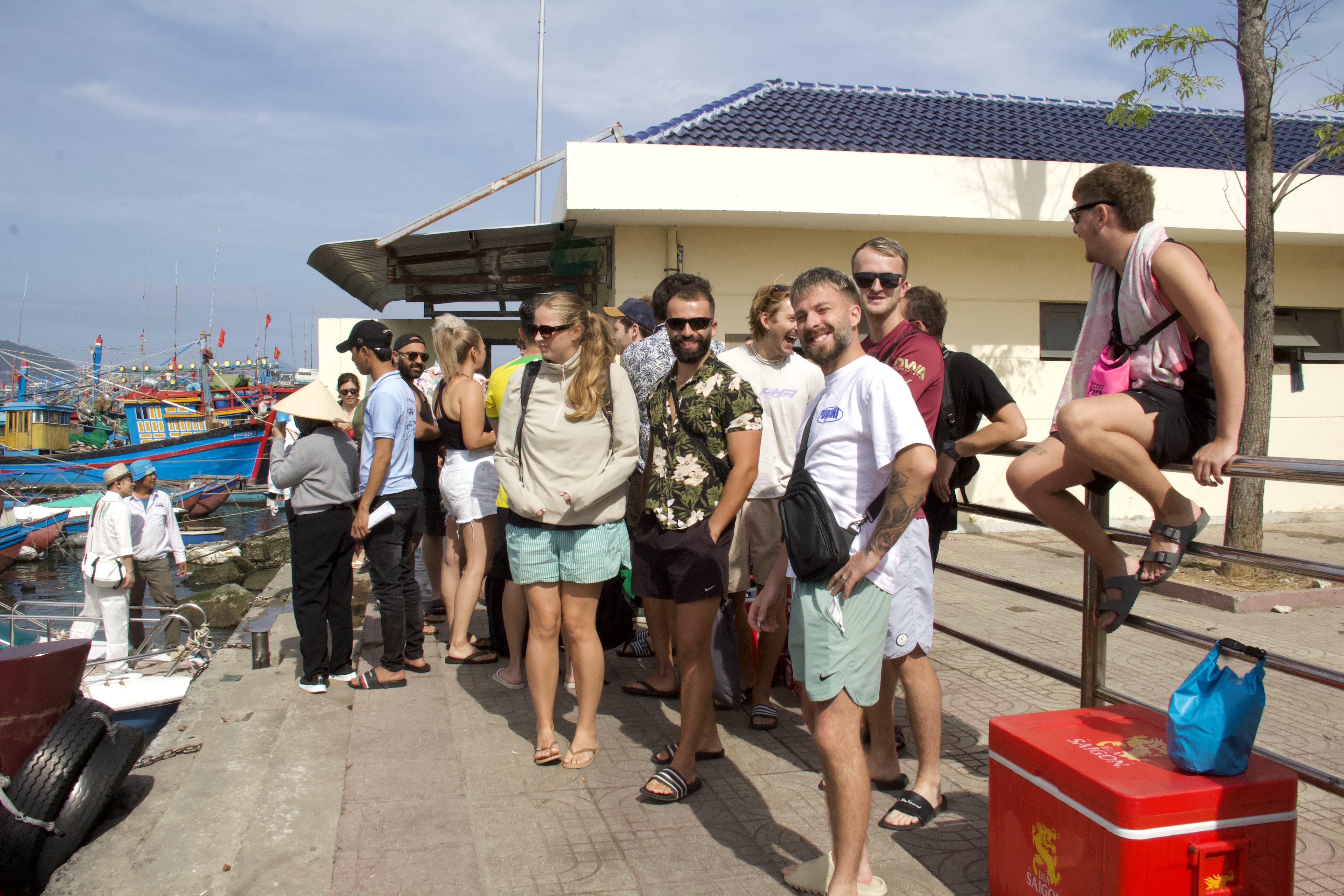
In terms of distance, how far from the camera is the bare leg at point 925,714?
3.14 metres

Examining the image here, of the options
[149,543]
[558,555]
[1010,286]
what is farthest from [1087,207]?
[149,543]

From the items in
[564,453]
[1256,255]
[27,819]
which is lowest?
[27,819]

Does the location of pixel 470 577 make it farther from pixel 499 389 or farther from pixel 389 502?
pixel 499 389

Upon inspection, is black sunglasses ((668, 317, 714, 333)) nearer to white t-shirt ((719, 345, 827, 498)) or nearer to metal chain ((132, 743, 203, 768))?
white t-shirt ((719, 345, 827, 498))

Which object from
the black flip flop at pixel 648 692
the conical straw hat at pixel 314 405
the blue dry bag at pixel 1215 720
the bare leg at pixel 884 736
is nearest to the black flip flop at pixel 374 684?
the black flip flop at pixel 648 692

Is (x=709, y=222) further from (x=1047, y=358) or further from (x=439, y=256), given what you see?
(x=1047, y=358)

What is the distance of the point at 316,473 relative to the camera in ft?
16.5

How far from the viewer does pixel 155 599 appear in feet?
35.2

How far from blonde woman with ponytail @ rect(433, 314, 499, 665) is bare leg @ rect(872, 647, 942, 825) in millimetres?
2869

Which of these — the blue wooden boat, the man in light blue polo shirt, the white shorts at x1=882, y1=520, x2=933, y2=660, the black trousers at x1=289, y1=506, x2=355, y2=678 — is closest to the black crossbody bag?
the white shorts at x1=882, y1=520, x2=933, y2=660

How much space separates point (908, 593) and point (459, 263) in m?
10.3

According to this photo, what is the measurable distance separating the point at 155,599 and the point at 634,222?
24.4 ft

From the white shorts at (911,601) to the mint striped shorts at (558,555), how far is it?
4.45ft

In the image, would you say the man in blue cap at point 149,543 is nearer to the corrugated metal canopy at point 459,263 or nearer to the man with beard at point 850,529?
the corrugated metal canopy at point 459,263
